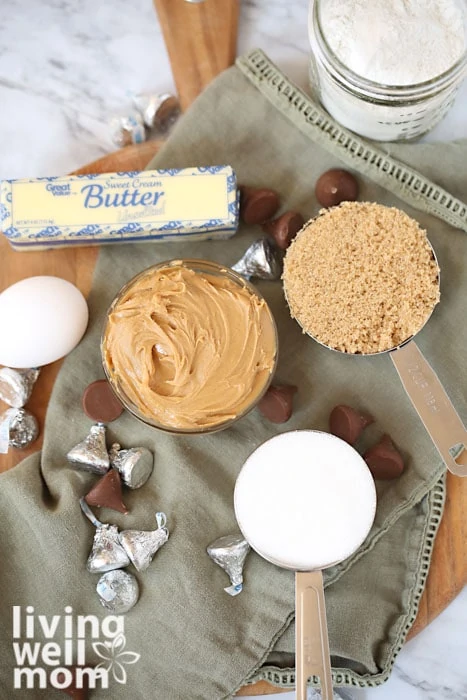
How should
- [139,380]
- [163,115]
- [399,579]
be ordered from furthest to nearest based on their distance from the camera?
[163,115], [399,579], [139,380]

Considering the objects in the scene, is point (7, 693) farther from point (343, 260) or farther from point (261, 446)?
point (343, 260)

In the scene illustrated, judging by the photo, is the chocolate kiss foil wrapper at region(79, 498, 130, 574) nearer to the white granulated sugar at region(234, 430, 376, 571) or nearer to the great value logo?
the white granulated sugar at region(234, 430, 376, 571)

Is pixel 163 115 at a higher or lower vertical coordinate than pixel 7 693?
higher

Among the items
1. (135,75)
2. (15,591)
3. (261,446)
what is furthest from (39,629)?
(135,75)

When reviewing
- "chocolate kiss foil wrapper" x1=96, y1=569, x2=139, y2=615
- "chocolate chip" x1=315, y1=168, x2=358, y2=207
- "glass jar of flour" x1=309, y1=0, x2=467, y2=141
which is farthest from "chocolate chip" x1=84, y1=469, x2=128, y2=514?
"glass jar of flour" x1=309, y1=0, x2=467, y2=141

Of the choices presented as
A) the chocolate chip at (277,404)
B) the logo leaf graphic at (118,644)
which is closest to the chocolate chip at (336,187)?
the chocolate chip at (277,404)

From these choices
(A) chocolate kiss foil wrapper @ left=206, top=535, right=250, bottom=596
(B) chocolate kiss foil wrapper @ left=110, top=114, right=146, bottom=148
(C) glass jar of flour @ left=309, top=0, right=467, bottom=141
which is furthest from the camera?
(B) chocolate kiss foil wrapper @ left=110, top=114, right=146, bottom=148

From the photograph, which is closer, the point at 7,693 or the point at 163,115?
the point at 7,693

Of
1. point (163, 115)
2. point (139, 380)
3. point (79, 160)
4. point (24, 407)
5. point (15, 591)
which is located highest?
point (163, 115)
